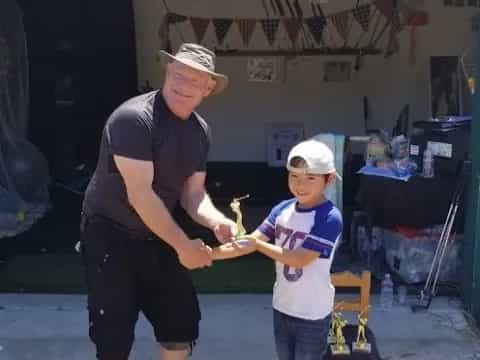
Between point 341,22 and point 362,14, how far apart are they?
0.25m

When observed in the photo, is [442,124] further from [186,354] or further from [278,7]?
[278,7]

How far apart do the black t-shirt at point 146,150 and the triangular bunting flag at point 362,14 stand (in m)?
5.31

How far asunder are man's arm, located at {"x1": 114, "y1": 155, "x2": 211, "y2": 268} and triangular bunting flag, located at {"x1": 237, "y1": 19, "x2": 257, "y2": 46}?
5.56 meters

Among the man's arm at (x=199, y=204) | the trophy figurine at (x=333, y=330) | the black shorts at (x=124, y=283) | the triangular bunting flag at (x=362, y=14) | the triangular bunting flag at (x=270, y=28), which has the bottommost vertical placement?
the trophy figurine at (x=333, y=330)

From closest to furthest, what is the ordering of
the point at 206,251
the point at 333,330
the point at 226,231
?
the point at 206,251 → the point at 226,231 → the point at 333,330

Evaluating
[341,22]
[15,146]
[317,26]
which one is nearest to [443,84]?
[341,22]

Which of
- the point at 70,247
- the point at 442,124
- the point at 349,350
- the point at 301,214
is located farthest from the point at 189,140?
the point at 70,247

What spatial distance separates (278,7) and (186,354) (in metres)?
5.52

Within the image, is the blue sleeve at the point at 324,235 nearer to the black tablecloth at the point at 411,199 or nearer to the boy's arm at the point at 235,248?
the boy's arm at the point at 235,248

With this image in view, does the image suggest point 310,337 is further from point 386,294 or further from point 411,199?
point 411,199

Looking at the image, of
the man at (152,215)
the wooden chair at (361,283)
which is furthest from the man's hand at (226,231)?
the wooden chair at (361,283)

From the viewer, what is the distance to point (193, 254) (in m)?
2.57

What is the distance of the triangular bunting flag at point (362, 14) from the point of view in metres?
7.64

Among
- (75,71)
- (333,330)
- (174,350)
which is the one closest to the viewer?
(174,350)
